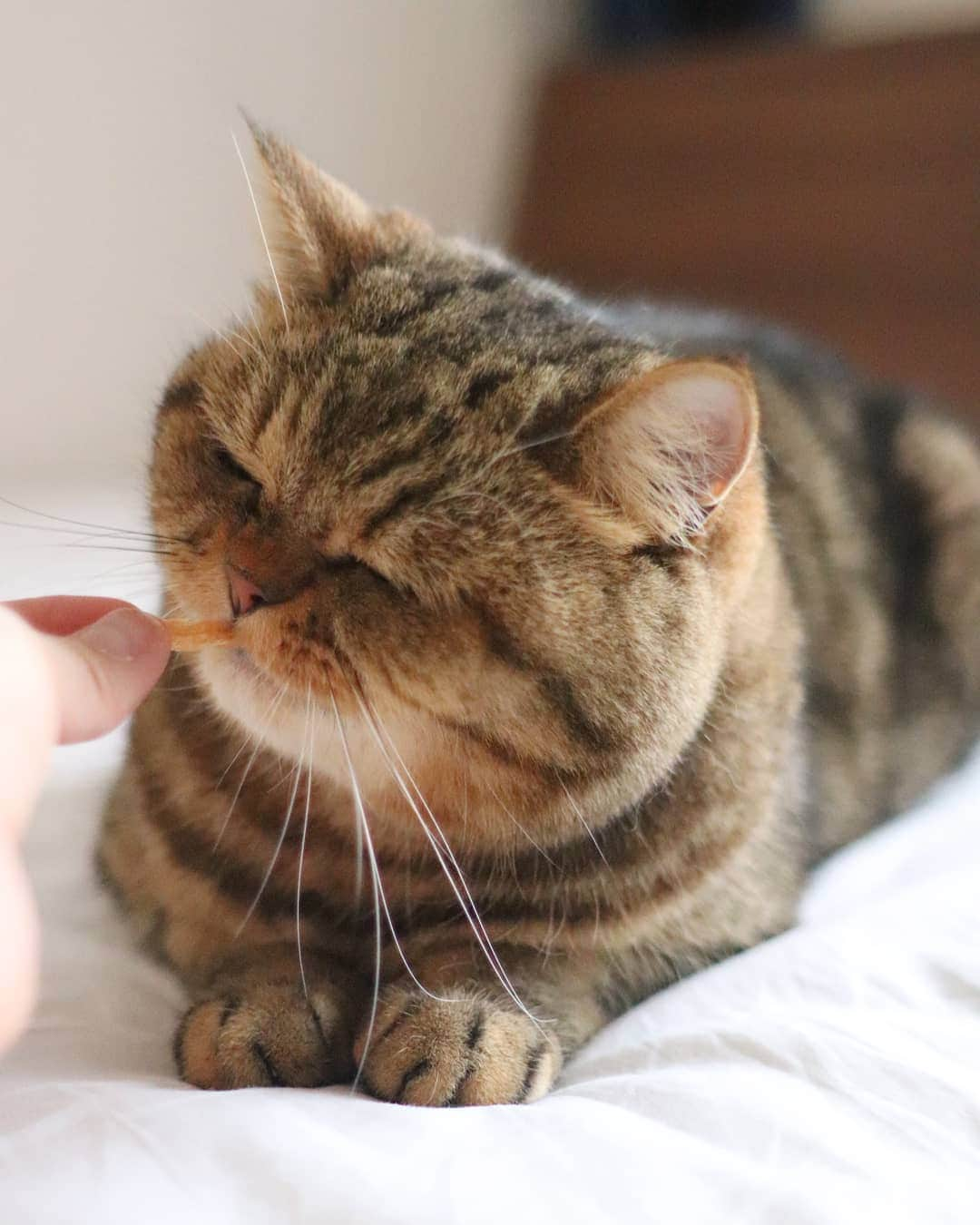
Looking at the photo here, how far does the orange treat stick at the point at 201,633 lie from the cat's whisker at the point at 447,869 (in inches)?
4.0

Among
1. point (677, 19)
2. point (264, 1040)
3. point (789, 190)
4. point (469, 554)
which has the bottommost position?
point (264, 1040)

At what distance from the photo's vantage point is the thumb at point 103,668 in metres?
0.61

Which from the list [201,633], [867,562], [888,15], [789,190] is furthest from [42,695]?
[888,15]

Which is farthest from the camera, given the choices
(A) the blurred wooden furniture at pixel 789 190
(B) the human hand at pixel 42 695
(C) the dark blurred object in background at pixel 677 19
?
(C) the dark blurred object in background at pixel 677 19

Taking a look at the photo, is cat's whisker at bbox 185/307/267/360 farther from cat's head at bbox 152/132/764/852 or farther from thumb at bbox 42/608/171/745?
thumb at bbox 42/608/171/745

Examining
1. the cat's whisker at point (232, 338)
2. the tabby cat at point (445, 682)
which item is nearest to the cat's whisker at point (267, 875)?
the tabby cat at point (445, 682)

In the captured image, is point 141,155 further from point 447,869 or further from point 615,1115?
point 615,1115

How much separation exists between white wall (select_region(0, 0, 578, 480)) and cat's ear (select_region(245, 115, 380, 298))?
0.64 meters

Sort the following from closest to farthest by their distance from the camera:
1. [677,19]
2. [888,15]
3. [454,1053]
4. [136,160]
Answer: [454,1053] < [136,160] < [888,15] < [677,19]

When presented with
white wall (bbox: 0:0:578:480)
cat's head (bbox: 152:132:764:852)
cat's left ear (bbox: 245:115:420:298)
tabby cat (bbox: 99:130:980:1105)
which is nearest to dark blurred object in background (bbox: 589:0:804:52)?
white wall (bbox: 0:0:578:480)

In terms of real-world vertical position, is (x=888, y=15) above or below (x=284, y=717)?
above

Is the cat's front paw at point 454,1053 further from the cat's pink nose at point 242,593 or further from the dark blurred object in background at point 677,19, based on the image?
the dark blurred object in background at point 677,19

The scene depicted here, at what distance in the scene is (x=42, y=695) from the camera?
574 millimetres

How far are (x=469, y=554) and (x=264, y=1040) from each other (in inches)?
14.3
